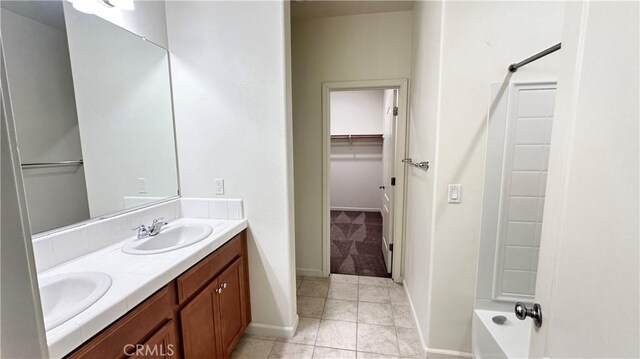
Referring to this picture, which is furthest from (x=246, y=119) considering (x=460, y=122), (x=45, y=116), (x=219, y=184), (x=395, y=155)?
(x=395, y=155)

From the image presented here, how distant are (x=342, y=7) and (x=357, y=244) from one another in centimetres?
300

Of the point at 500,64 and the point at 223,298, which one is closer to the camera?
the point at 500,64

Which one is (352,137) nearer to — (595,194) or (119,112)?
(119,112)

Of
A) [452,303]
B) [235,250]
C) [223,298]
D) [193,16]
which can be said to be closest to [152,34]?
[193,16]

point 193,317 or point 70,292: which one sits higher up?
point 70,292

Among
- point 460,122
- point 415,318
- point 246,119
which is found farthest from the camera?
point 415,318

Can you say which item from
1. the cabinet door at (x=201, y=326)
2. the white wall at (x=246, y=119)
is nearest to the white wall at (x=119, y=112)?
the white wall at (x=246, y=119)

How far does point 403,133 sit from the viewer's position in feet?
8.43

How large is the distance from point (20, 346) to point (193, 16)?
205 centimetres

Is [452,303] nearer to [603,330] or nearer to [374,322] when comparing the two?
[374,322]

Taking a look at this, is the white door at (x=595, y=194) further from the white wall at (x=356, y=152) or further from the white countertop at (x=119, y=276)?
the white wall at (x=356, y=152)

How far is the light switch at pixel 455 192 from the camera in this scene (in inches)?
60.7

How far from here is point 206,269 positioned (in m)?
1.40

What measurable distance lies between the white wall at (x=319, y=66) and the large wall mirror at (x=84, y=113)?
1.26 metres
